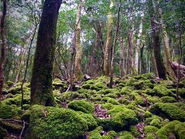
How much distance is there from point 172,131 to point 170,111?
4.01 feet

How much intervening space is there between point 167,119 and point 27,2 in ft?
→ 24.6

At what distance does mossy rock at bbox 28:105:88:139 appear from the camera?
406 cm

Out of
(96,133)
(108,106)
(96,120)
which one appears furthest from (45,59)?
(108,106)

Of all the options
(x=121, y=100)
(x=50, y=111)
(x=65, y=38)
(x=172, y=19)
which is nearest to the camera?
(x=50, y=111)

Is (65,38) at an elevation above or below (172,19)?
above

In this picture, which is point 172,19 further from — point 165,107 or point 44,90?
point 44,90

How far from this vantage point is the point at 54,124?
4270 mm

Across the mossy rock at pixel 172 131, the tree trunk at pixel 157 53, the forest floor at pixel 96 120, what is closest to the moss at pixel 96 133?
the forest floor at pixel 96 120

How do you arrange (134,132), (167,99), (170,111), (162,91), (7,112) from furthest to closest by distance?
(162,91), (167,99), (170,111), (134,132), (7,112)

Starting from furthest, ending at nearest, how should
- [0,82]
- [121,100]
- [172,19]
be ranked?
[121,100], [172,19], [0,82]

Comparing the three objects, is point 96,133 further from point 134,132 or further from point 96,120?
point 134,132

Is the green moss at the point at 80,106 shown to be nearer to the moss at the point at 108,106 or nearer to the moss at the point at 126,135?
the moss at the point at 108,106

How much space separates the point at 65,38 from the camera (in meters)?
22.3

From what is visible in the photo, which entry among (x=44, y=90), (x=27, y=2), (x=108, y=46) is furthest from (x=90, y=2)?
(x=44, y=90)
